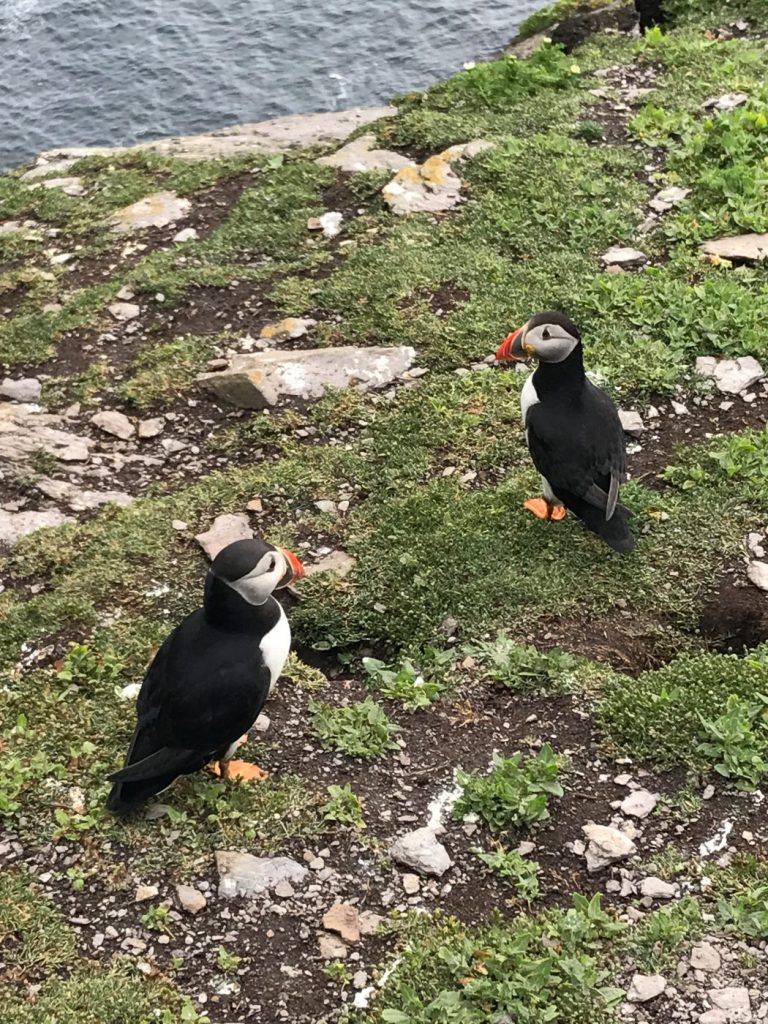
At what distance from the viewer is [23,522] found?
7129 millimetres

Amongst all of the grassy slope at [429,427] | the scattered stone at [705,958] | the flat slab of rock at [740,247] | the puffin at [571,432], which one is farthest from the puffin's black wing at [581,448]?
the flat slab of rock at [740,247]

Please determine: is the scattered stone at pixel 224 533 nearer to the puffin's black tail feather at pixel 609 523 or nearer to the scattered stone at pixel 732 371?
the puffin's black tail feather at pixel 609 523

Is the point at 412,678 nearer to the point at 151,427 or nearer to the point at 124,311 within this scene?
the point at 151,427

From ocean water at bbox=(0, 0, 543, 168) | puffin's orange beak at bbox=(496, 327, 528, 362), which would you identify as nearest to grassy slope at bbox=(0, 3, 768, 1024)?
puffin's orange beak at bbox=(496, 327, 528, 362)

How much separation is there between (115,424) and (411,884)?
14.0 feet

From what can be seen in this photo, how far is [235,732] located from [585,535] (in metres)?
2.59

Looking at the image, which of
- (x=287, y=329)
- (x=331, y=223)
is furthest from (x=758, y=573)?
(x=331, y=223)

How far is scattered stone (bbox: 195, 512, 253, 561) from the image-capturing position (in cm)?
681

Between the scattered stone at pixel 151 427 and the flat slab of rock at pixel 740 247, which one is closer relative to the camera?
the scattered stone at pixel 151 427

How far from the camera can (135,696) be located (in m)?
5.84

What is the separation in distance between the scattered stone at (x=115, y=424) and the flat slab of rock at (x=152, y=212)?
264 cm

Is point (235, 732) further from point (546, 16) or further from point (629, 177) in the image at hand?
point (546, 16)

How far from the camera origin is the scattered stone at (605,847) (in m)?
4.89

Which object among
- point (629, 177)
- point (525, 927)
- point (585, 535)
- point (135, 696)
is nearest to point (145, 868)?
point (135, 696)
